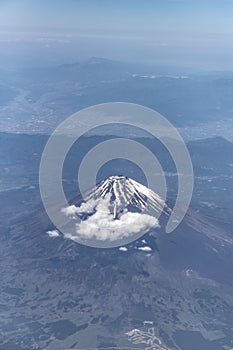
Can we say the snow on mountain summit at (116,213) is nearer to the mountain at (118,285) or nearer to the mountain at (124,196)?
the mountain at (124,196)

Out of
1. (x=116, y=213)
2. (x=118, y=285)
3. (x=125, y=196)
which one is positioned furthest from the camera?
(x=125, y=196)

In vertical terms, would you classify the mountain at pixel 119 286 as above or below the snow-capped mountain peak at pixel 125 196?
below

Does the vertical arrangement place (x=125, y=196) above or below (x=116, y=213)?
above

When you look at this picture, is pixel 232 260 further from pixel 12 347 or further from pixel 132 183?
pixel 12 347

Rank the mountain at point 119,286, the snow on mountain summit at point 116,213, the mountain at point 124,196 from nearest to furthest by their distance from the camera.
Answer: the mountain at point 119,286, the snow on mountain summit at point 116,213, the mountain at point 124,196

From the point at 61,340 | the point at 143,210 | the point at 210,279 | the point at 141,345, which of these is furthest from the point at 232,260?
the point at 61,340

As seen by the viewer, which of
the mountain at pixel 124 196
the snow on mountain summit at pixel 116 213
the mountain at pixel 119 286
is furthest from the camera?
the mountain at pixel 124 196

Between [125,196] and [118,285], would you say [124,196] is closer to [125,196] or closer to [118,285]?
[125,196]

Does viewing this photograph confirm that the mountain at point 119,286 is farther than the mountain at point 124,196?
No

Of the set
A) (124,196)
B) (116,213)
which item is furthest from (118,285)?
(124,196)

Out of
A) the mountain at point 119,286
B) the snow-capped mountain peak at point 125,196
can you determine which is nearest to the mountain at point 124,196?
the snow-capped mountain peak at point 125,196

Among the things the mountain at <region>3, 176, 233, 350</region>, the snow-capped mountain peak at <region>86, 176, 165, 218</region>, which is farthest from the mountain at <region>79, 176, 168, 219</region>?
the mountain at <region>3, 176, 233, 350</region>
